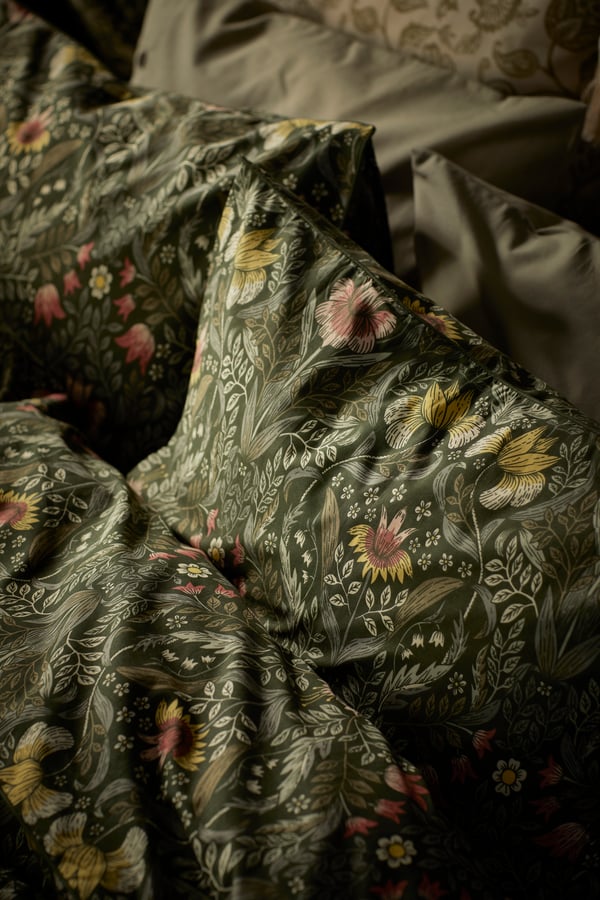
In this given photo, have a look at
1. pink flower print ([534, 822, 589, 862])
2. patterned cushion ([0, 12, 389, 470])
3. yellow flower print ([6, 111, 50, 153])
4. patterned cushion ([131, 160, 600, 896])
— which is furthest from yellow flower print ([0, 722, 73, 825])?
yellow flower print ([6, 111, 50, 153])

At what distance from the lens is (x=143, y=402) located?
83 cm

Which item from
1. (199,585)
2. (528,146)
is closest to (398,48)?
(528,146)

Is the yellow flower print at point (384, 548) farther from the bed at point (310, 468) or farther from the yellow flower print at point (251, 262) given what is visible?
the yellow flower print at point (251, 262)

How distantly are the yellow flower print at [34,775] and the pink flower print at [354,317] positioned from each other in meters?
0.31

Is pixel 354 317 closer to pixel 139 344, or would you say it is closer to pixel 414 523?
pixel 414 523

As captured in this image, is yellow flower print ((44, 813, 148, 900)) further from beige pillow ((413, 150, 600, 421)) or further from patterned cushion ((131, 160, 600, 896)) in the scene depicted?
beige pillow ((413, 150, 600, 421))

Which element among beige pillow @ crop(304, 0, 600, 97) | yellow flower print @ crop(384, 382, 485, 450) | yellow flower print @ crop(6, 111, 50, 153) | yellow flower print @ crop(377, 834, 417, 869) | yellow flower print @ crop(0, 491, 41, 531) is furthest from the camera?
yellow flower print @ crop(6, 111, 50, 153)

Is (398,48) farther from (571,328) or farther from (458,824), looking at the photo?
(458,824)

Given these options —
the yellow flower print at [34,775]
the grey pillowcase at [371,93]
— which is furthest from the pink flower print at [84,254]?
the yellow flower print at [34,775]

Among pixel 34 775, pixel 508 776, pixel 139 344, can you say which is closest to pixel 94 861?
pixel 34 775

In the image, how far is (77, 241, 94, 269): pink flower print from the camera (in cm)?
82

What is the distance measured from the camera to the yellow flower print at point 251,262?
0.63 metres

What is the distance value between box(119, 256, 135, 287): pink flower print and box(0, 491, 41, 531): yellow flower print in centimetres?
26

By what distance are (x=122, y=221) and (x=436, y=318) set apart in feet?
1.30
